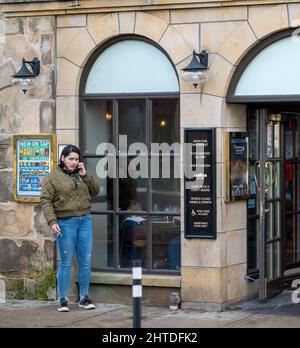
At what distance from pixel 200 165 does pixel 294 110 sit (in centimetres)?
194

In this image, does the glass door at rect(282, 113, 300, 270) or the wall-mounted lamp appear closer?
the wall-mounted lamp

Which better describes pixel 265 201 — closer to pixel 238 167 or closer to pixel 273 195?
pixel 273 195

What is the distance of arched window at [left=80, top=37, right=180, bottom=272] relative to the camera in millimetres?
11633

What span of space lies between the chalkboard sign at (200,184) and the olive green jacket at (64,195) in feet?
3.78

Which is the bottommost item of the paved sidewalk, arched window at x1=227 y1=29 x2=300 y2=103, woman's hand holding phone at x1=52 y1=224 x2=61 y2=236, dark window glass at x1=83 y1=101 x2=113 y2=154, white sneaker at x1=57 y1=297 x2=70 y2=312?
the paved sidewalk

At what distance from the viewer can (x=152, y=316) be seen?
11078 mm

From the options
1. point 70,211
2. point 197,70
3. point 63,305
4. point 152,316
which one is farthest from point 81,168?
point 152,316

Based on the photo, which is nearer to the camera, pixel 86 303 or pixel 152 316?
pixel 152 316

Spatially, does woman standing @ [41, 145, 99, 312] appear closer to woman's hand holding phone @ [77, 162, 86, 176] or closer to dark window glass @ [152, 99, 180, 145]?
woman's hand holding phone @ [77, 162, 86, 176]

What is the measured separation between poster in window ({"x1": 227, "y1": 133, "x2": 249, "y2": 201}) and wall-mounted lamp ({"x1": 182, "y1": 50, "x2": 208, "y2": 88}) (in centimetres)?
76

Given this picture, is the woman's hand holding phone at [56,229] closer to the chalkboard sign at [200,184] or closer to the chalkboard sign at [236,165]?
the chalkboard sign at [200,184]

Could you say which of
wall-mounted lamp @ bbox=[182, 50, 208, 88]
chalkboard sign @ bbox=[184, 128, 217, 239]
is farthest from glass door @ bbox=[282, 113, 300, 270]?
wall-mounted lamp @ bbox=[182, 50, 208, 88]

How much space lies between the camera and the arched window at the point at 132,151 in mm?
11633

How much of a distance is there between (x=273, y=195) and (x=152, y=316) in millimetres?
2389
